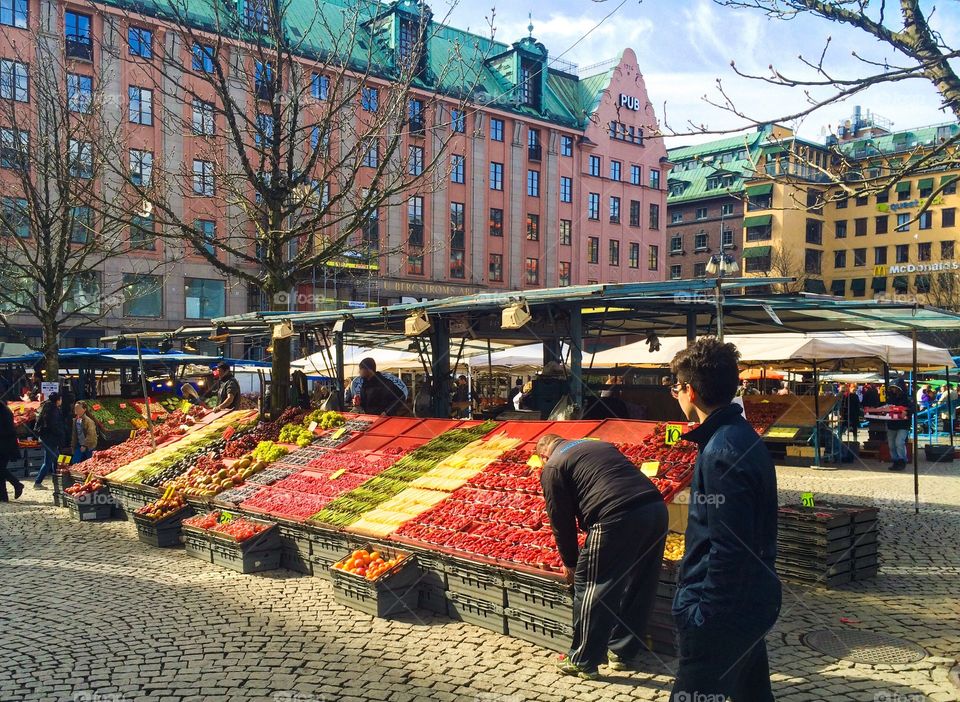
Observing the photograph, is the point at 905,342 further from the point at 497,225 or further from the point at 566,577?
the point at 497,225

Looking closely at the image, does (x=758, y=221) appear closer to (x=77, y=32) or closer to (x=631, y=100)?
(x=631, y=100)

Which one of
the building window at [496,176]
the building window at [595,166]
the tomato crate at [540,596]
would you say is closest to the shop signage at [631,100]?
the building window at [595,166]

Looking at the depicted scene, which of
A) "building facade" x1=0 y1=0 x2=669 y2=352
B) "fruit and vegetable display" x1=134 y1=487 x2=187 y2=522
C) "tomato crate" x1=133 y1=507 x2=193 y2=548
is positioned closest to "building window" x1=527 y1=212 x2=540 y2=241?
"building facade" x1=0 y1=0 x2=669 y2=352

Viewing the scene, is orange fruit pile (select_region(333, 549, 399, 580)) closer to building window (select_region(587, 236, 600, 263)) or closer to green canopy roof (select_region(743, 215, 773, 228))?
building window (select_region(587, 236, 600, 263))

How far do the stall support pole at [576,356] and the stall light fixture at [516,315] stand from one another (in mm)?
748

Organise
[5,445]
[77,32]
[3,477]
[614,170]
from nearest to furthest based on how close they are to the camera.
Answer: [5,445] < [3,477] < [77,32] < [614,170]

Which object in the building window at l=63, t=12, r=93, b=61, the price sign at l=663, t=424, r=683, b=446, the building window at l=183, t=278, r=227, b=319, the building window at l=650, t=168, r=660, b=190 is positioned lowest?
the price sign at l=663, t=424, r=683, b=446

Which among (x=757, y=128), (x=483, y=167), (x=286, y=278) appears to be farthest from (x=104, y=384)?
(x=483, y=167)

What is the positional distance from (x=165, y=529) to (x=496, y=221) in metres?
41.8

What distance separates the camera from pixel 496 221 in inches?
1988

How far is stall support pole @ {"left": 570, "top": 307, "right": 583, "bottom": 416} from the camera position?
32.6 feet

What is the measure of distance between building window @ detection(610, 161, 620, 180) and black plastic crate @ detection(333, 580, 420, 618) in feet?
174

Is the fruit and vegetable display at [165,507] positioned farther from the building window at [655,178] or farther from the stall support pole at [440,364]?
the building window at [655,178]

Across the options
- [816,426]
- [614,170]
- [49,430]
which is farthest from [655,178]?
[49,430]
